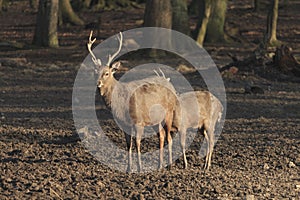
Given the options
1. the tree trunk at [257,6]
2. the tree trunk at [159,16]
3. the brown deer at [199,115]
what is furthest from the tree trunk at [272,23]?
the brown deer at [199,115]

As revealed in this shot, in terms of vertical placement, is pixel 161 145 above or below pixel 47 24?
above

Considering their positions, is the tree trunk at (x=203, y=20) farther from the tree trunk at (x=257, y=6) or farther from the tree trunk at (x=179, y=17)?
the tree trunk at (x=257, y=6)

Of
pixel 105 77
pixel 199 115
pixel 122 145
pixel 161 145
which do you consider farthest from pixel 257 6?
pixel 105 77

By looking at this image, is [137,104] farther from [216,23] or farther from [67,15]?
[67,15]

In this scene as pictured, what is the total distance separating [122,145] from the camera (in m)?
12.7

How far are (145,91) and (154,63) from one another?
12.8 meters

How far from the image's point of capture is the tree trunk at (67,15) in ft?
118

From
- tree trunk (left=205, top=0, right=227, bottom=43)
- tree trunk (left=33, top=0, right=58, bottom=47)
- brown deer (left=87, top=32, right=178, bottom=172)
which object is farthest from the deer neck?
tree trunk (left=205, top=0, right=227, bottom=43)

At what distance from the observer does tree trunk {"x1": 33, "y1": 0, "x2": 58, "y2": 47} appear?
27531 millimetres

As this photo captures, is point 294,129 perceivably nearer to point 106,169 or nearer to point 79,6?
point 106,169

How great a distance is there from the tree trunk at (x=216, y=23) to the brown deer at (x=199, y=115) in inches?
715

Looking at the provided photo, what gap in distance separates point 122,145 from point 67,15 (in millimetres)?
25055

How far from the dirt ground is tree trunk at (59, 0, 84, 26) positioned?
10741 mm

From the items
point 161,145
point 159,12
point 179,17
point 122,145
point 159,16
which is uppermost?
point 161,145
